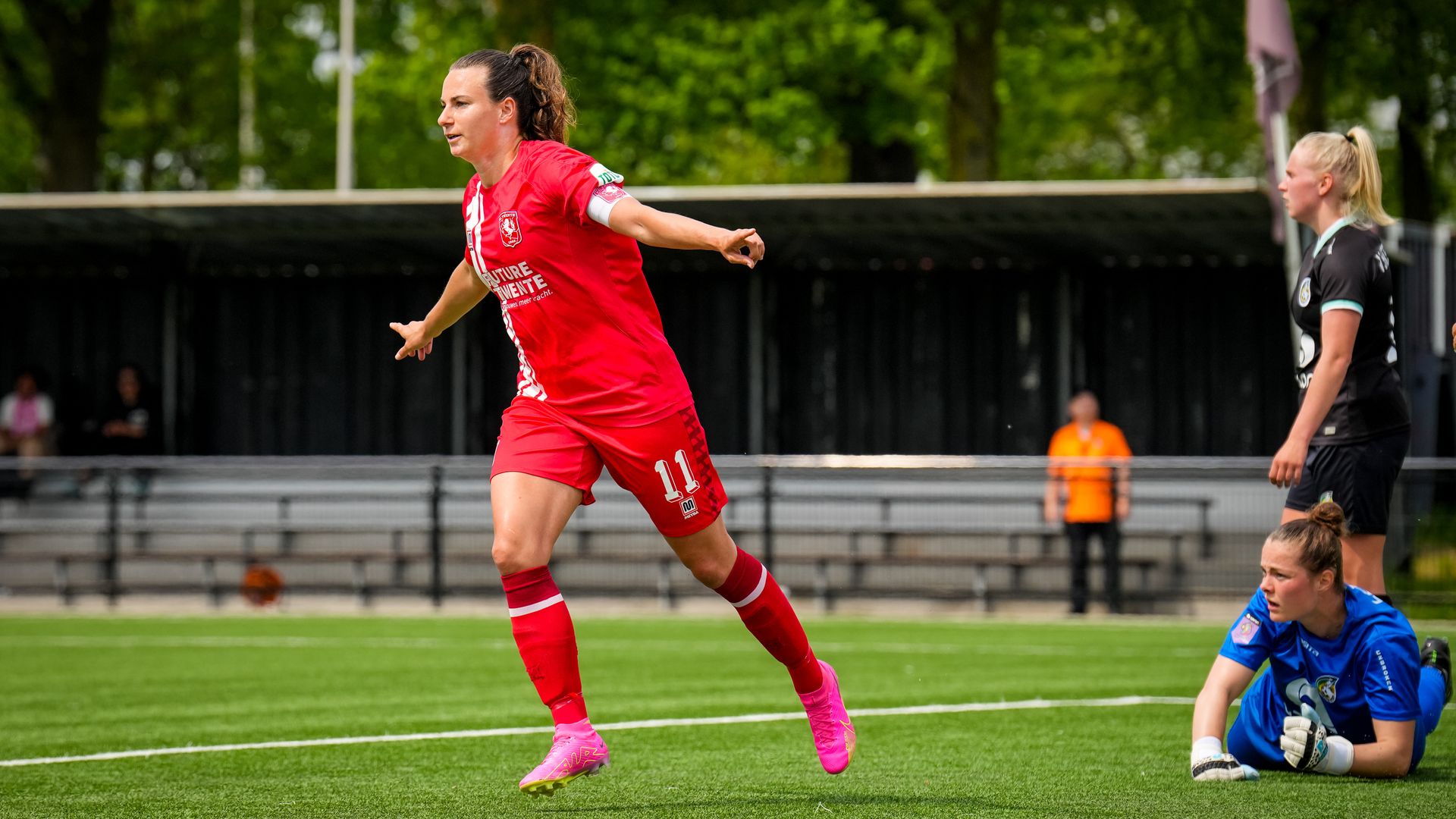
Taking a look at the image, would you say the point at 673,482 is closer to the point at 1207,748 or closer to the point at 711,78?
the point at 1207,748

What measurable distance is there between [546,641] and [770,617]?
2.37ft

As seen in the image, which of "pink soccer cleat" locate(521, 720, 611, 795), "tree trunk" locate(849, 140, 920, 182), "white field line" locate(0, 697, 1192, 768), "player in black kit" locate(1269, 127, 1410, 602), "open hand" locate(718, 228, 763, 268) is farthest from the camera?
"tree trunk" locate(849, 140, 920, 182)

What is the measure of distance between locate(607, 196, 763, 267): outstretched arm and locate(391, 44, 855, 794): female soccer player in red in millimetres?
114

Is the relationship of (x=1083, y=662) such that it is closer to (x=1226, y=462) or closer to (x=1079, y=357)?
(x=1226, y=462)

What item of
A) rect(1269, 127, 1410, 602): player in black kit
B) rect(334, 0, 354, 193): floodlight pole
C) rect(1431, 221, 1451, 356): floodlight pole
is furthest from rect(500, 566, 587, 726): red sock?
rect(334, 0, 354, 193): floodlight pole

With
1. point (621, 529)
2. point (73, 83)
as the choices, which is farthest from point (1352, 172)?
point (73, 83)

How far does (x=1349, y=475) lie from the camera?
230 inches

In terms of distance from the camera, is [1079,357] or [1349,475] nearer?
[1349,475]

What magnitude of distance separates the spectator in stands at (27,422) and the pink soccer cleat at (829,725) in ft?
55.9

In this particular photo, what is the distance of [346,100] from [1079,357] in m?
11.1

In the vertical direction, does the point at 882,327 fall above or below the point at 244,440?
above

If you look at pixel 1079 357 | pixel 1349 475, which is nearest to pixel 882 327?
pixel 1079 357

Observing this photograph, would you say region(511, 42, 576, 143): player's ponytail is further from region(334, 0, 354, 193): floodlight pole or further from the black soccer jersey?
region(334, 0, 354, 193): floodlight pole

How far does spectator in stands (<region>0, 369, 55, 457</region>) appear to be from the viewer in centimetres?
2061
